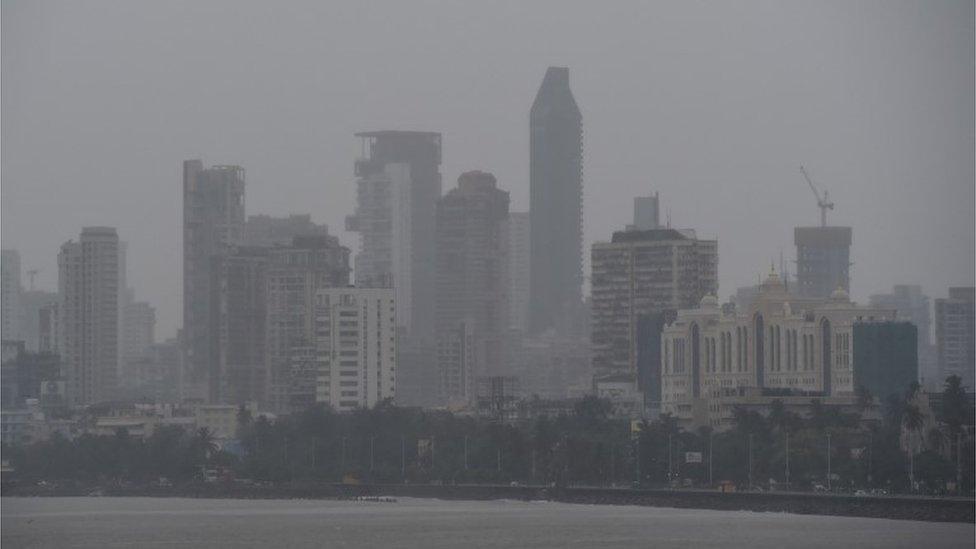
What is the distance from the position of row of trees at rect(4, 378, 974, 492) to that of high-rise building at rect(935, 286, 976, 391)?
29.7 m

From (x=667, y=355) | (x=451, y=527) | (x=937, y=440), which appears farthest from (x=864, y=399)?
(x=451, y=527)

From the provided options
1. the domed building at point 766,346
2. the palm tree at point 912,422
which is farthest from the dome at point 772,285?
the palm tree at point 912,422

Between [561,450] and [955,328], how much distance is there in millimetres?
57607

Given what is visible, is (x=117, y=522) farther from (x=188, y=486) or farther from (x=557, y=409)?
(x=557, y=409)

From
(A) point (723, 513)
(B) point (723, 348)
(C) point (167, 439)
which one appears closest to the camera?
(A) point (723, 513)

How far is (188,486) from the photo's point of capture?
159 meters

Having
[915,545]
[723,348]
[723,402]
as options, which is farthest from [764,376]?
[915,545]

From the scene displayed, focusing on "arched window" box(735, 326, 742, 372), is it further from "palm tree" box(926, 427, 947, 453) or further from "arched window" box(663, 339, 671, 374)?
"palm tree" box(926, 427, 947, 453)

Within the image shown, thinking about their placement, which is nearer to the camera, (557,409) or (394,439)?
(394,439)

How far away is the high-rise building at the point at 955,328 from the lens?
192375 mm

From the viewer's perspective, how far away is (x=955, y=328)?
196 metres

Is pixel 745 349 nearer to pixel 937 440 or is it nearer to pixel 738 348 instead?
pixel 738 348

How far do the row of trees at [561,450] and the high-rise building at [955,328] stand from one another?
29.7 metres

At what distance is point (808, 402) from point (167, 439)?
38.5 metres
